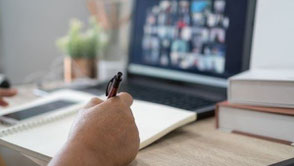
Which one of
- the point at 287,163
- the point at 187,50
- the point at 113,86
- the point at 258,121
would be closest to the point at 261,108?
the point at 258,121

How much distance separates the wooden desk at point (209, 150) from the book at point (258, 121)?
1 cm

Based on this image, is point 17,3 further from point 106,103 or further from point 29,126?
point 106,103

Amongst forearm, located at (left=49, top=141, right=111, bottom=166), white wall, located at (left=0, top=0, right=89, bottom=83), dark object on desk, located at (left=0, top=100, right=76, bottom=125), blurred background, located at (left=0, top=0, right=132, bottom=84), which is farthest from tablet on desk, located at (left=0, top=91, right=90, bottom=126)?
white wall, located at (left=0, top=0, right=89, bottom=83)

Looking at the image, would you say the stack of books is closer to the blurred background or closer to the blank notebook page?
the blank notebook page

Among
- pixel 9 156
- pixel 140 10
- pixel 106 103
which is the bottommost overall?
pixel 9 156

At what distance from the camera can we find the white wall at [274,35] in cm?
64

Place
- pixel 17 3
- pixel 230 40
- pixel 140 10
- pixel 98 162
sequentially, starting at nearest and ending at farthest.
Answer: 1. pixel 98 162
2. pixel 230 40
3. pixel 140 10
4. pixel 17 3

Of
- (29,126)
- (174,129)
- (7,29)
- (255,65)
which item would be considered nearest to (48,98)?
(29,126)

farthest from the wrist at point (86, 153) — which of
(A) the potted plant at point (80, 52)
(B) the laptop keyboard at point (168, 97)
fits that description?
(A) the potted plant at point (80, 52)

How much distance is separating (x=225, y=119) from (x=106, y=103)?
0.25 m

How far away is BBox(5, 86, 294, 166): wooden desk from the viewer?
0.46 m

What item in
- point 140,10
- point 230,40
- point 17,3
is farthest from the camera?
point 17,3

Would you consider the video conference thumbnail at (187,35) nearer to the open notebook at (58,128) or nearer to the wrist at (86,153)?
the open notebook at (58,128)

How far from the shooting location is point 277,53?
66cm
